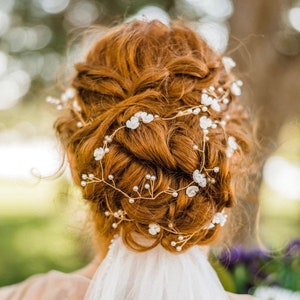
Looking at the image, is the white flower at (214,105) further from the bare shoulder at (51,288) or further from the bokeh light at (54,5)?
the bokeh light at (54,5)

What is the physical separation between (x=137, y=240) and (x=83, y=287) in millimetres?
271

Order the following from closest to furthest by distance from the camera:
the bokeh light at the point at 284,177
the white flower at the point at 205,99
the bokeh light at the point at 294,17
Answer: the white flower at the point at 205,99
the bokeh light at the point at 294,17
the bokeh light at the point at 284,177

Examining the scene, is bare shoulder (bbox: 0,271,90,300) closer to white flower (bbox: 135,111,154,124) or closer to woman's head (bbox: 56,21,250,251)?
woman's head (bbox: 56,21,250,251)

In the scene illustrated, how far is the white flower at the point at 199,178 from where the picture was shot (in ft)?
4.88

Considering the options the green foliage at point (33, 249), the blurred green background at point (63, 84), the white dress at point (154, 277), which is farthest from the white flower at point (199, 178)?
the green foliage at point (33, 249)

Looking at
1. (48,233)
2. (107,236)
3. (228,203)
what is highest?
(228,203)

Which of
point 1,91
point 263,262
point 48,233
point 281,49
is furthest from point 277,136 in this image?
point 48,233

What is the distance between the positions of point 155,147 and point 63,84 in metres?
1.34

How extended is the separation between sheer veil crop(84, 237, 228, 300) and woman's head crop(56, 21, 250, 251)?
0.20 ft

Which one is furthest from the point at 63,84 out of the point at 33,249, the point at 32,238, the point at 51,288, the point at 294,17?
the point at 32,238

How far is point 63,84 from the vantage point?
269 cm

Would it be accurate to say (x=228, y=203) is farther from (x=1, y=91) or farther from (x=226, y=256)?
(x=1, y=91)

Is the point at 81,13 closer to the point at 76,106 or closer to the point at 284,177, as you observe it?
the point at 284,177

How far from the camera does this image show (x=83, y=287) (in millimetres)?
1740
